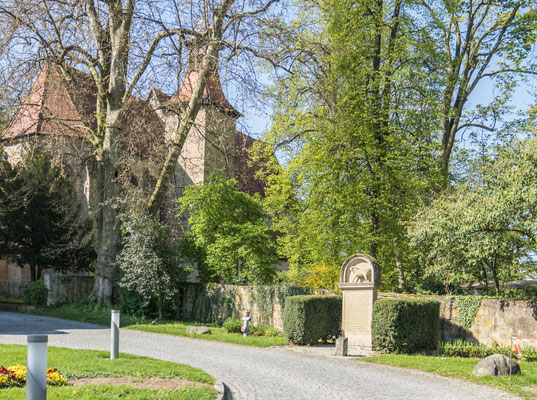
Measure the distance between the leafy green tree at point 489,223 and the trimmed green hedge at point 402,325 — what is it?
2821 mm

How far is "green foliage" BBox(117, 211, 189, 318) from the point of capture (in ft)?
70.0

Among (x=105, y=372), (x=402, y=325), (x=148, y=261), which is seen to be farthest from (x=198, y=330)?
(x=105, y=372)

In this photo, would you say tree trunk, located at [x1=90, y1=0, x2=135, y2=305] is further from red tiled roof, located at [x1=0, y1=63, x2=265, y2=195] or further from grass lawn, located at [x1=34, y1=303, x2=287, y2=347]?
grass lawn, located at [x1=34, y1=303, x2=287, y2=347]

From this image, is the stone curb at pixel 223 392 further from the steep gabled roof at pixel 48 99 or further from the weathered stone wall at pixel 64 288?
the weathered stone wall at pixel 64 288

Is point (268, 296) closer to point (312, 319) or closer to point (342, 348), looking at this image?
point (312, 319)

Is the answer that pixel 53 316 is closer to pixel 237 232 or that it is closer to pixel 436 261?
pixel 237 232

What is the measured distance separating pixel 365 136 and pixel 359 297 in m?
8.35

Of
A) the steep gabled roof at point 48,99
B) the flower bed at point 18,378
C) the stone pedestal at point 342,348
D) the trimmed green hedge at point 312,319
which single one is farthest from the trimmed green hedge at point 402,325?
the steep gabled roof at point 48,99

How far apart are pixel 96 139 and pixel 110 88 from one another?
242 centimetres

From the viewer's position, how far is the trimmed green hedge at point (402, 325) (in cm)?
1541

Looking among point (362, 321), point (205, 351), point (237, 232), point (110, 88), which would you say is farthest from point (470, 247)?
point (110, 88)

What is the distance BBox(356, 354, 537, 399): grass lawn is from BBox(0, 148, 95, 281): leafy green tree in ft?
58.5

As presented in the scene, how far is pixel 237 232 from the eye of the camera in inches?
996

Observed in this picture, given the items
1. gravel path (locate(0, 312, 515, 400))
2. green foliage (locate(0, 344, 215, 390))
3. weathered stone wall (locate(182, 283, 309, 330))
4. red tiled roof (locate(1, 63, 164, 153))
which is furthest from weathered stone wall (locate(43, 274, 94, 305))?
green foliage (locate(0, 344, 215, 390))
